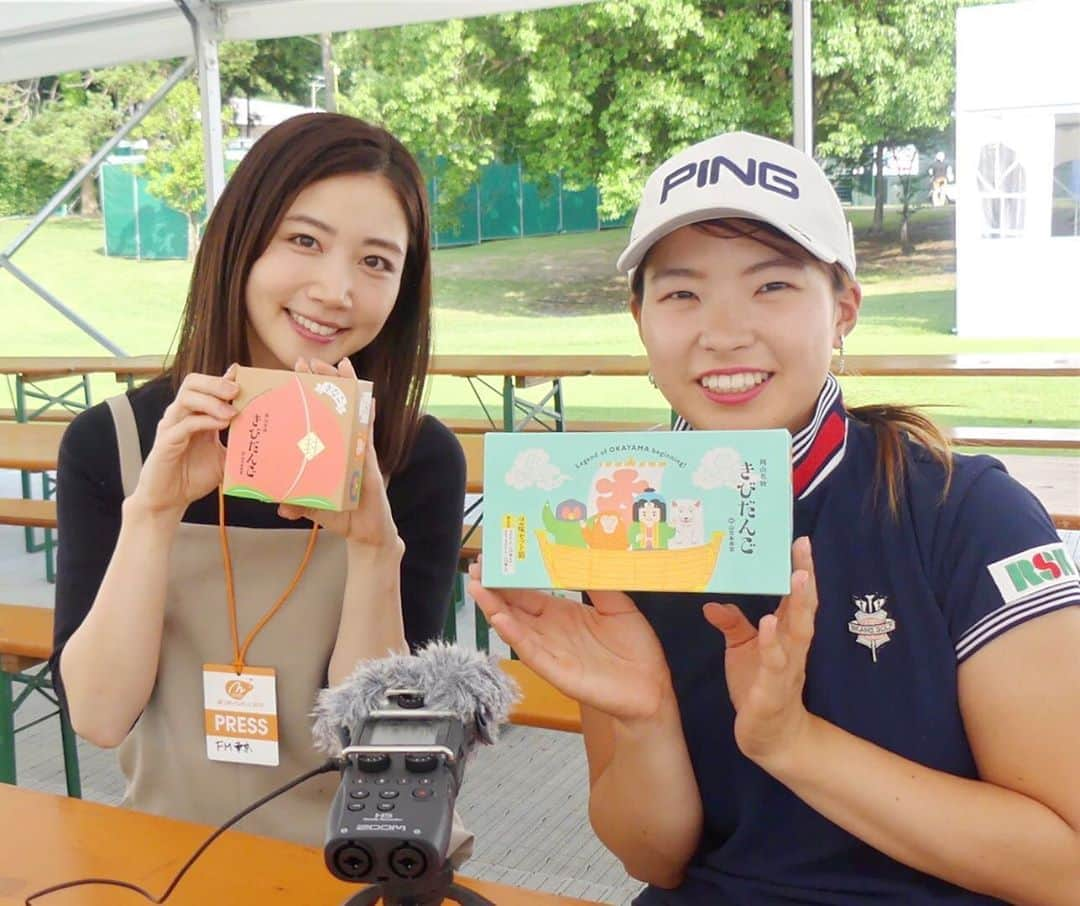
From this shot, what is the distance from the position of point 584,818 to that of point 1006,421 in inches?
268

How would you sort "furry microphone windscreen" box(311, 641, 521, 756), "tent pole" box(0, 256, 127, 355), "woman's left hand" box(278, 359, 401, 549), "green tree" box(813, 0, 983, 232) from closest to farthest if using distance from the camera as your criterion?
"furry microphone windscreen" box(311, 641, 521, 756), "woman's left hand" box(278, 359, 401, 549), "green tree" box(813, 0, 983, 232), "tent pole" box(0, 256, 127, 355)

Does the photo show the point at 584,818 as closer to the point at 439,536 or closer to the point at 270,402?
the point at 439,536

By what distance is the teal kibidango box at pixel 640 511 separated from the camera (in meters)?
1.02

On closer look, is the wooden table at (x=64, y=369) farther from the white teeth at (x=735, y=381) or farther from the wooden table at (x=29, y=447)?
the white teeth at (x=735, y=381)

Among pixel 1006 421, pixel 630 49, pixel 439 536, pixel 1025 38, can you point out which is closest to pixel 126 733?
pixel 439 536

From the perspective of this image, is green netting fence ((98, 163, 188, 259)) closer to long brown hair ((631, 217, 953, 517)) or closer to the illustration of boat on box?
long brown hair ((631, 217, 953, 517))

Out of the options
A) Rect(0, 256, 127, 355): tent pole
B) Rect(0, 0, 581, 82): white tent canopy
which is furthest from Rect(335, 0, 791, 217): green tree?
Rect(0, 256, 127, 355): tent pole

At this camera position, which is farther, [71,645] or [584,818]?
[584,818]

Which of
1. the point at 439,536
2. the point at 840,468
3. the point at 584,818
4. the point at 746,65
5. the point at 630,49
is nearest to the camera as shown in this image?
the point at 840,468

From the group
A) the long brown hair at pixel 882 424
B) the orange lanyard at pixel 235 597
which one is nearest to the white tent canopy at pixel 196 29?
the orange lanyard at pixel 235 597

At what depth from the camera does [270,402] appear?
4.19ft

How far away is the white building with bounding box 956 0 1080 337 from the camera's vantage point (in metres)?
7.20

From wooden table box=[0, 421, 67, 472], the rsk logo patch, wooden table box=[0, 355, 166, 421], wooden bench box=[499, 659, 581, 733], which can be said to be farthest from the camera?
wooden table box=[0, 355, 166, 421]

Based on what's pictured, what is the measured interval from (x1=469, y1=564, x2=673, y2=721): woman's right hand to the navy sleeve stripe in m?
0.32
